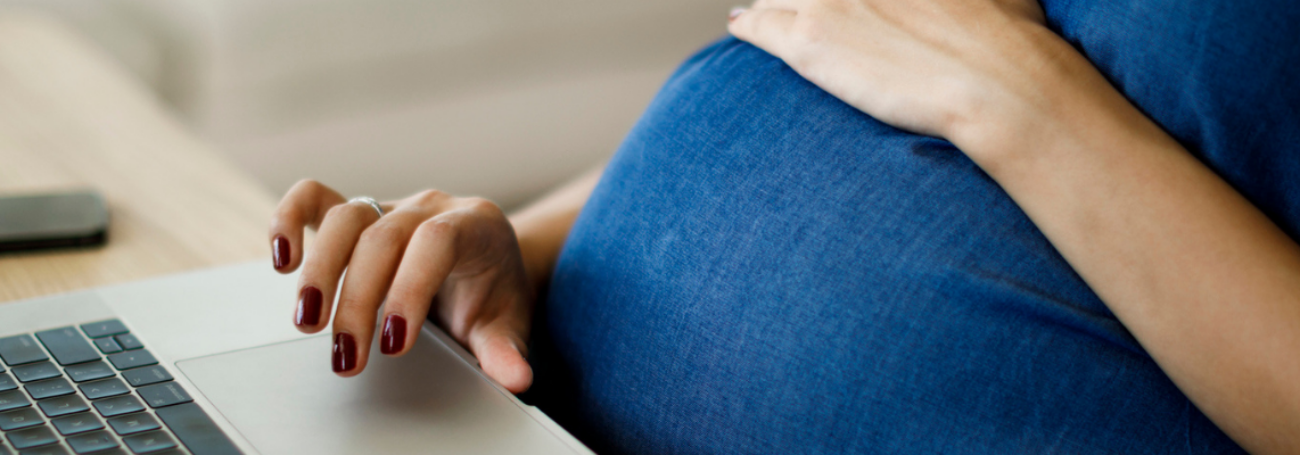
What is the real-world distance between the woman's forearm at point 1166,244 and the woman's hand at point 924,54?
0.02 meters

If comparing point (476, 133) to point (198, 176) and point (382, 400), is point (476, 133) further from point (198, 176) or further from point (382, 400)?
point (382, 400)

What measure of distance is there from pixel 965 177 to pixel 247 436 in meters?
0.35

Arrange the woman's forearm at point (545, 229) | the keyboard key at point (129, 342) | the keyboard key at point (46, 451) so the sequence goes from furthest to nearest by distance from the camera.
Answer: the woman's forearm at point (545, 229), the keyboard key at point (129, 342), the keyboard key at point (46, 451)

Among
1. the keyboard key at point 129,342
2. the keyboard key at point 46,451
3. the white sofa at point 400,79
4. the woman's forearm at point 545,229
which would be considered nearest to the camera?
the keyboard key at point 46,451

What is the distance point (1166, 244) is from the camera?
15.5 inches

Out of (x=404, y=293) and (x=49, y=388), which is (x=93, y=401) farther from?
(x=404, y=293)

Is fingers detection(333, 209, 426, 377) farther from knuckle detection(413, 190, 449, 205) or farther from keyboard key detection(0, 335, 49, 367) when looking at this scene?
keyboard key detection(0, 335, 49, 367)

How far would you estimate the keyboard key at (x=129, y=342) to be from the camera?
1.58ft

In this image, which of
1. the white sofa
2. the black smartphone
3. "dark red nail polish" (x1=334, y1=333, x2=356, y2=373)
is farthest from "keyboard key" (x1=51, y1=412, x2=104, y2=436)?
the white sofa

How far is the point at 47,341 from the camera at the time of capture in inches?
18.7

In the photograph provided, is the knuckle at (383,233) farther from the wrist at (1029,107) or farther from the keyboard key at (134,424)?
the wrist at (1029,107)

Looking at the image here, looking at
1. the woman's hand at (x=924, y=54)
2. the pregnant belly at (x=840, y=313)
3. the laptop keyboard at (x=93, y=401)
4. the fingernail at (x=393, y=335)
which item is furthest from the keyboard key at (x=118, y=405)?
the woman's hand at (x=924, y=54)

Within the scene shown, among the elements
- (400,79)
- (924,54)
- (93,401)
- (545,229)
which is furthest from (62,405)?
(400,79)

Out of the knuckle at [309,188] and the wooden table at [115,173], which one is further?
the wooden table at [115,173]
